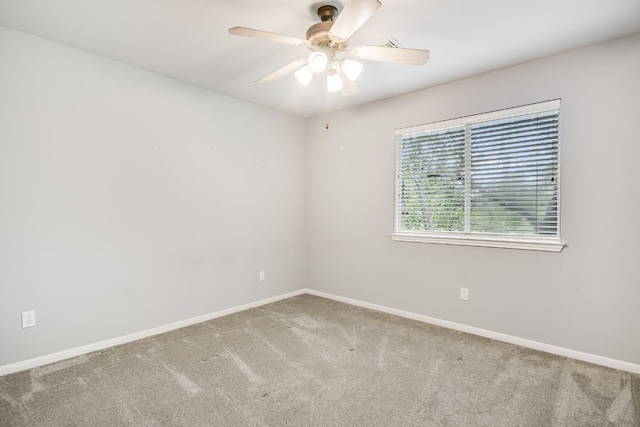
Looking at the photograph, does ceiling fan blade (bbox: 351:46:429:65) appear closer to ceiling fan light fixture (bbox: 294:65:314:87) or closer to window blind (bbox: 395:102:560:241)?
ceiling fan light fixture (bbox: 294:65:314:87)

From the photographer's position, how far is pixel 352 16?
162 cm

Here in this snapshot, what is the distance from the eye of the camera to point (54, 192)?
255 cm

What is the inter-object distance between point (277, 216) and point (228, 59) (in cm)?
198

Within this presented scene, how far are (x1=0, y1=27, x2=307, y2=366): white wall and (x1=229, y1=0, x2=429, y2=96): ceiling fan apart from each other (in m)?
1.55

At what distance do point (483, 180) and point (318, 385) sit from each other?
2.31 meters

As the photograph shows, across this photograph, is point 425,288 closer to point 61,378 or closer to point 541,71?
point 541,71

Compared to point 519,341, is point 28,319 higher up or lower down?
higher up

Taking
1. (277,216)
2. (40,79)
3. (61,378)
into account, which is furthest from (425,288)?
(40,79)

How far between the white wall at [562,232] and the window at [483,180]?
9 centimetres

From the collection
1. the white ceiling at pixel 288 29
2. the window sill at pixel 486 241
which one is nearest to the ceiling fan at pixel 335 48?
the white ceiling at pixel 288 29

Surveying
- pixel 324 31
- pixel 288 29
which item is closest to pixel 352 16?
pixel 324 31

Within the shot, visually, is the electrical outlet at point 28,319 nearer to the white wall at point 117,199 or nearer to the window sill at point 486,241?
the white wall at point 117,199

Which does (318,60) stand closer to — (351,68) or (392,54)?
(351,68)

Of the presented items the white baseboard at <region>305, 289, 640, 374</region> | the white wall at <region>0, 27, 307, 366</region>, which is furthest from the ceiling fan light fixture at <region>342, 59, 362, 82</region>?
the white baseboard at <region>305, 289, 640, 374</region>
